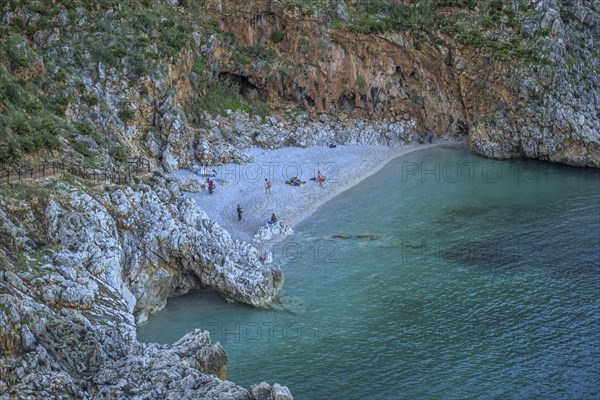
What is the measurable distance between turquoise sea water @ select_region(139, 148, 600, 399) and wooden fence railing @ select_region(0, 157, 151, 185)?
9294 mm

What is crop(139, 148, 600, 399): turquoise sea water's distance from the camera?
41.8 m

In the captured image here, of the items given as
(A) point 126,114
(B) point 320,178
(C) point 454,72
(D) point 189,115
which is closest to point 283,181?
(B) point 320,178

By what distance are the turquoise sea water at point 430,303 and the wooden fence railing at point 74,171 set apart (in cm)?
929

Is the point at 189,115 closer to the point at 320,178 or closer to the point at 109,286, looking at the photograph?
the point at 320,178

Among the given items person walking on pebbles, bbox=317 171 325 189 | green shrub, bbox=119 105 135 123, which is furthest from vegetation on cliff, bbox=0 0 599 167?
person walking on pebbles, bbox=317 171 325 189

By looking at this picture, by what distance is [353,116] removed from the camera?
276 ft

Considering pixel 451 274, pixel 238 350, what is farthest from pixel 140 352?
pixel 451 274

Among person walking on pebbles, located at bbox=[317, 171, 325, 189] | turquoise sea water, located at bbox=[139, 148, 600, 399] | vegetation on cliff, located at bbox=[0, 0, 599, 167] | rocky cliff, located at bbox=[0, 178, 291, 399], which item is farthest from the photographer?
person walking on pebbles, located at bbox=[317, 171, 325, 189]

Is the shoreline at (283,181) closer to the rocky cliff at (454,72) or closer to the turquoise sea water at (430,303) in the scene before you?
the turquoise sea water at (430,303)

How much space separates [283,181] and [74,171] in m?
24.5

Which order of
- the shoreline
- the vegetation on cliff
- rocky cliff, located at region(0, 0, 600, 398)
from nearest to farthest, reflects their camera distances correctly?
rocky cliff, located at region(0, 0, 600, 398)
the shoreline
the vegetation on cliff

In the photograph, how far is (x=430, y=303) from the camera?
164 ft

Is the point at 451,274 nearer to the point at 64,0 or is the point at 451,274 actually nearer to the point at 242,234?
the point at 242,234

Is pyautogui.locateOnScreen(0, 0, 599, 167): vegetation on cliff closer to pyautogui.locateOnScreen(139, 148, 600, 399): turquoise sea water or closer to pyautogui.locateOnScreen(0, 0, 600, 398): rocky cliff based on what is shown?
pyautogui.locateOnScreen(0, 0, 600, 398): rocky cliff
